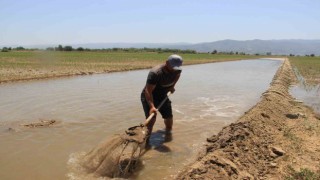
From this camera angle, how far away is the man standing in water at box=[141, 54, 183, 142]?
19.6 ft

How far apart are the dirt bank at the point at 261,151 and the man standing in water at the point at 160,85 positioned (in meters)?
1.08

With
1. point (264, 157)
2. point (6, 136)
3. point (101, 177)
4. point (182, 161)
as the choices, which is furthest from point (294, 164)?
point (6, 136)

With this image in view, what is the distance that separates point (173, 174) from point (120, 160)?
2.67 feet

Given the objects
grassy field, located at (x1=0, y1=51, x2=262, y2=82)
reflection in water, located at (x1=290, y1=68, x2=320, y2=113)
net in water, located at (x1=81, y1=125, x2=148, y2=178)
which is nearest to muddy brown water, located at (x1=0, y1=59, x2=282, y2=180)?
net in water, located at (x1=81, y1=125, x2=148, y2=178)

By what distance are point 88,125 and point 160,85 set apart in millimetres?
2384

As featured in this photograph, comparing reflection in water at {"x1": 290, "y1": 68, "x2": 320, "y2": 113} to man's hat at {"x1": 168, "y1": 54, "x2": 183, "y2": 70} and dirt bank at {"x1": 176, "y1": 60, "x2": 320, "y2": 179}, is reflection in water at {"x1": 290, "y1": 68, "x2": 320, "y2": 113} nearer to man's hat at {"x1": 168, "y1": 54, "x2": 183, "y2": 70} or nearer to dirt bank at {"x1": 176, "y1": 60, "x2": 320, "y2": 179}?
dirt bank at {"x1": 176, "y1": 60, "x2": 320, "y2": 179}

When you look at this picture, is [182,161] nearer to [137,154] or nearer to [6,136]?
[137,154]

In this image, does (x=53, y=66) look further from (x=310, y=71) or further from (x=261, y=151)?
(x=261, y=151)

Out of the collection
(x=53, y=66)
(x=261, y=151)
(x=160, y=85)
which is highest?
(x=160, y=85)

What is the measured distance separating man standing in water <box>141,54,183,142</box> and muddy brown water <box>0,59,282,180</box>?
2.23 feet

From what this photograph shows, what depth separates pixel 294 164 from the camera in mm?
5051

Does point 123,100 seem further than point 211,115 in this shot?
Yes

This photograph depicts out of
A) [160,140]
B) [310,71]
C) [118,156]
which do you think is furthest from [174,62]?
[310,71]

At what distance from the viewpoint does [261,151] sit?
5.55 meters
